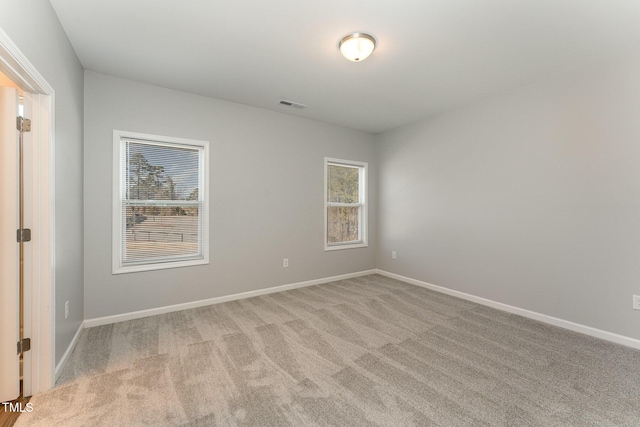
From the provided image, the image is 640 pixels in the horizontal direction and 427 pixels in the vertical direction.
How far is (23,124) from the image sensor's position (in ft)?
5.74

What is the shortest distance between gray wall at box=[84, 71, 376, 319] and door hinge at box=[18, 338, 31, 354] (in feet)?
3.65

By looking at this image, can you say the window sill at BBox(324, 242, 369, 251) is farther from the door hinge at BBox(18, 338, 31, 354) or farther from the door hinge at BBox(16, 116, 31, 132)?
the door hinge at BBox(16, 116, 31, 132)

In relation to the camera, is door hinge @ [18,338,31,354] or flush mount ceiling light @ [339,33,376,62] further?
flush mount ceiling light @ [339,33,376,62]

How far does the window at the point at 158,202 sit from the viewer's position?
2994 mm

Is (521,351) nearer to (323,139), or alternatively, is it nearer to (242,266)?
(242,266)

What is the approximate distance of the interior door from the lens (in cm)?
169

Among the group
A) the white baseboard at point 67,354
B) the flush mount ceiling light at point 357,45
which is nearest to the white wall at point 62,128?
the white baseboard at point 67,354

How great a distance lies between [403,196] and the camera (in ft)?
15.1

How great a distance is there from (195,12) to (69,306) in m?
2.62

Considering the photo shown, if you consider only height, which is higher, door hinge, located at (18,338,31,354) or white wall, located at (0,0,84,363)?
white wall, located at (0,0,84,363)

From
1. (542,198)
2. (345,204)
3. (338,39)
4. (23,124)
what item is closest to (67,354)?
(23,124)

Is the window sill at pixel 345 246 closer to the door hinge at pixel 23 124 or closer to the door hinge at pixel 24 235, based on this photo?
the door hinge at pixel 24 235

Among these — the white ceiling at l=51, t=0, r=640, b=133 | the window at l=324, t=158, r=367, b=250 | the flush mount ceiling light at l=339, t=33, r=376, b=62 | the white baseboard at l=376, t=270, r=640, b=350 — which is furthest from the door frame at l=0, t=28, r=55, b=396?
the white baseboard at l=376, t=270, r=640, b=350

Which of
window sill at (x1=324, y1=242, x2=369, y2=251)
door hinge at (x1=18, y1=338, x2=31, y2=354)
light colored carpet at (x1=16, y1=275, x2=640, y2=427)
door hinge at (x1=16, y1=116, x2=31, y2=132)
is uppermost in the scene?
door hinge at (x1=16, y1=116, x2=31, y2=132)
